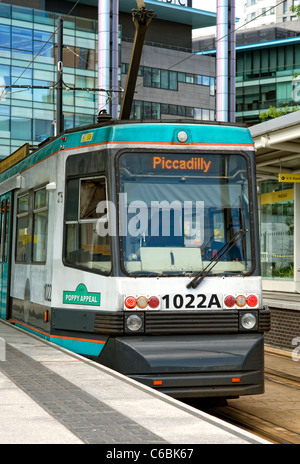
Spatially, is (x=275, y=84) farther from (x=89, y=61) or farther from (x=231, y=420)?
(x=231, y=420)

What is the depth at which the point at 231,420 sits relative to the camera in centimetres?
807

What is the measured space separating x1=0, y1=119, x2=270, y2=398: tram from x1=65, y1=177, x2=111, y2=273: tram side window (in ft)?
0.04

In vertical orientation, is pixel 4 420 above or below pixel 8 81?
below

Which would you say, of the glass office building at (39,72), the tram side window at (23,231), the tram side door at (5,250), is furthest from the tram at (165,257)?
the glass office building at (39,72)

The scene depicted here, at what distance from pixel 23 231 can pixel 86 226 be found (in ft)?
9.86

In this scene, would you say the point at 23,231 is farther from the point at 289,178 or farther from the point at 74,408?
the point at 289,178

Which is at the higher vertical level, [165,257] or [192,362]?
[165,257]

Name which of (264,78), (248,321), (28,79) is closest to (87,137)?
(248,321)

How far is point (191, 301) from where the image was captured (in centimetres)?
750

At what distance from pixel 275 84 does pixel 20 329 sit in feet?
242

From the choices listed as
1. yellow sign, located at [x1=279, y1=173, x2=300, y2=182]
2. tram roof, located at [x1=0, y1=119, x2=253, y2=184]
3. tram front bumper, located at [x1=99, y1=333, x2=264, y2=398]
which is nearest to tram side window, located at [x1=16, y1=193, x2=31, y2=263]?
tram roof, located at [x1=0, y1=119, x2=253, y2=184]

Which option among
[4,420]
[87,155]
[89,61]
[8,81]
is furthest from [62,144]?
[89,61]

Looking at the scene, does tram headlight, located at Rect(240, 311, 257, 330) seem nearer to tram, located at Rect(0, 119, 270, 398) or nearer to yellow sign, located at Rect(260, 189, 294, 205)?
tram, located at Rect(0, 119, 270, 398)

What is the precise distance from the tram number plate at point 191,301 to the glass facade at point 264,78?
7337cm
